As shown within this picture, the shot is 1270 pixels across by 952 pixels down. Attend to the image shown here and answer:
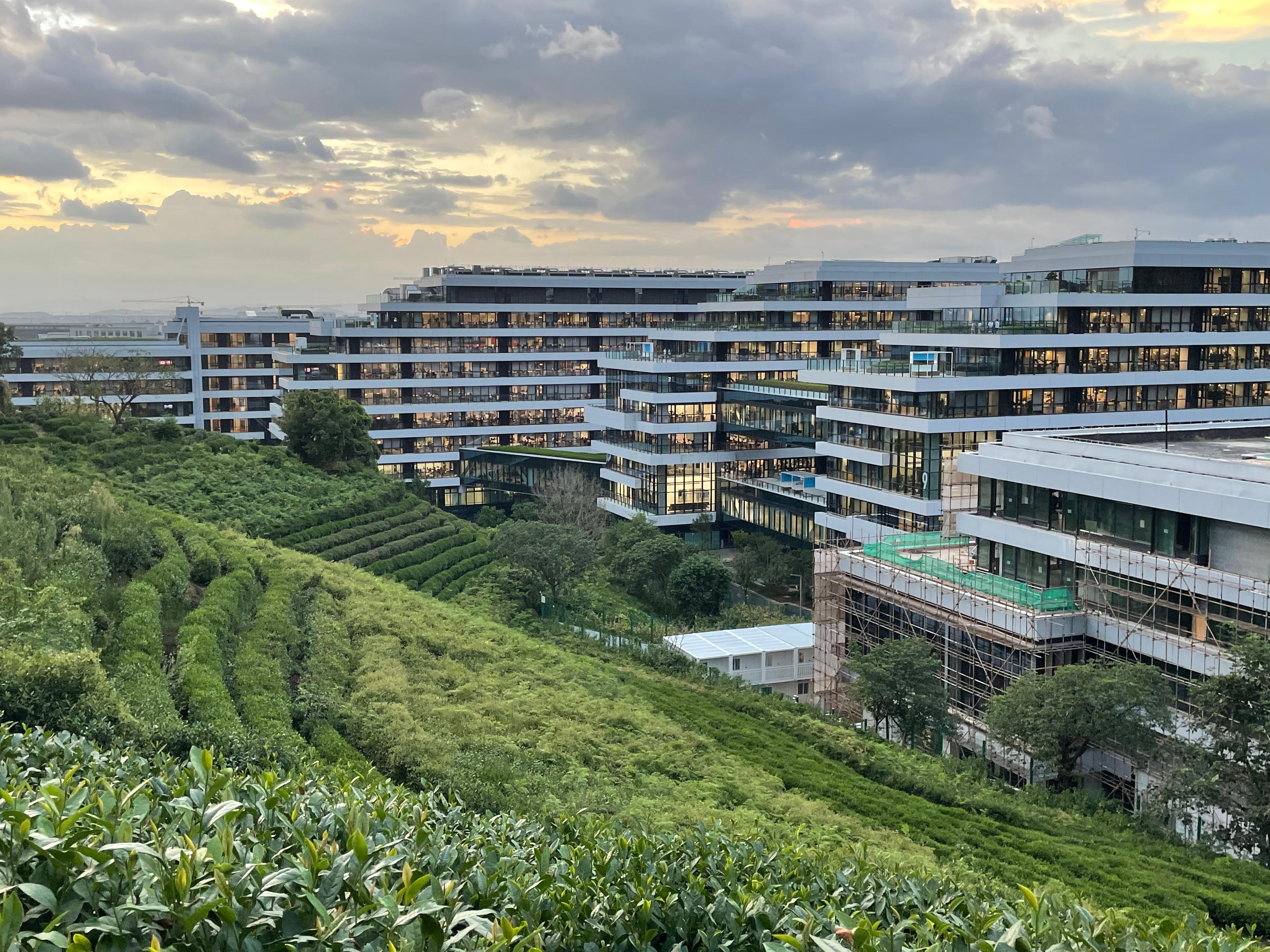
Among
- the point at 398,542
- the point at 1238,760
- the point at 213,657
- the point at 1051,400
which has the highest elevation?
the point at 1051,400

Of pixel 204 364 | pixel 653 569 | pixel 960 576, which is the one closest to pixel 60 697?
pixel 960 576

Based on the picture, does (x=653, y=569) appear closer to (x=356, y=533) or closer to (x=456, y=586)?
(x=456, y=586)

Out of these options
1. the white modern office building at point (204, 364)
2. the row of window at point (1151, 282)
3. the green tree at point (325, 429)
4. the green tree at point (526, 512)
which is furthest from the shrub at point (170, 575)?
the white modern office building at point (204, 364)

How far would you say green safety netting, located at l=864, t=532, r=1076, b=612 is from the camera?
33.5 meters

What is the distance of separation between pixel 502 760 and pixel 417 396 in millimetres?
69948

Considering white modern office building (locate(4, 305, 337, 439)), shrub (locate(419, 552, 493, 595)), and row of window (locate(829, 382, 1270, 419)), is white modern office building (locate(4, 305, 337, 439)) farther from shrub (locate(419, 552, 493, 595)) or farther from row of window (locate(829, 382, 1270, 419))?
row of window (locate(829, 382, 1270, 419))

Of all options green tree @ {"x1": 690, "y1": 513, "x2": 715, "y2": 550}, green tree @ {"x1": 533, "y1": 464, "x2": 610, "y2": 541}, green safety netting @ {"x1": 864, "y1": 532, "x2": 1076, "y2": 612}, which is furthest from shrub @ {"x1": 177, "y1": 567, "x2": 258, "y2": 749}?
green tree @ {"x1": 690, "y1": 513, "x2": 715, "y2": 550}

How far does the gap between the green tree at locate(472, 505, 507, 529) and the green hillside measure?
3681 cm

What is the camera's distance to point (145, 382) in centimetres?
8194

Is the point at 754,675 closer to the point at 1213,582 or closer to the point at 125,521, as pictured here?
the point at 1213,582

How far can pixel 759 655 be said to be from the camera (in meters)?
42.6

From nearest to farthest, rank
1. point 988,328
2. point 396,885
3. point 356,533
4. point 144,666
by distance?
1. point 396,885
2. point 144,666
3. point 356,533
4. point 988,328

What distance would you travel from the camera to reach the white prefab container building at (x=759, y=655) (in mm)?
41531

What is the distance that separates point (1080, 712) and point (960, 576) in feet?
28.9
